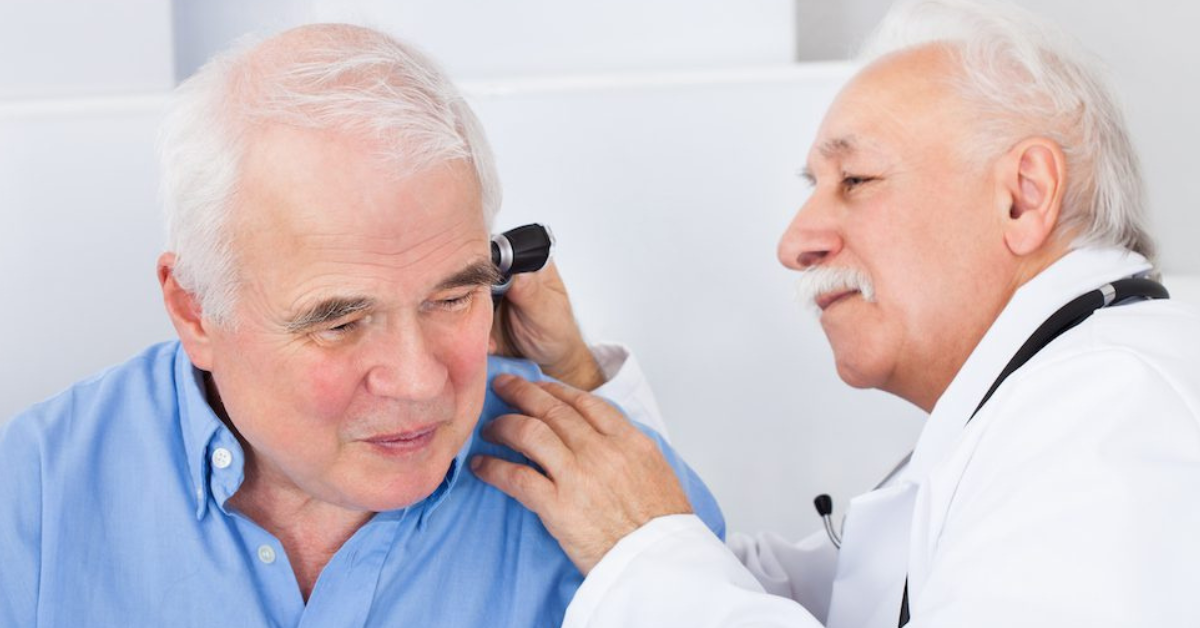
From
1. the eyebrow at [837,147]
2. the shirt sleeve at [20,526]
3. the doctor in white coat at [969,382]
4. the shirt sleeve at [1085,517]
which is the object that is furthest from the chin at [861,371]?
the shirt sleeve at [20,526]

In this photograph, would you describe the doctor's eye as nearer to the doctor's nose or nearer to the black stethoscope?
the doctor's nose

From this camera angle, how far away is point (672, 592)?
4.57 feet

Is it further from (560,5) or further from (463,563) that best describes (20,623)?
(560,5)

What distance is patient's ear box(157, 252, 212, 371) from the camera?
4.41 ft

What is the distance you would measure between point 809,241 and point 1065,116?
35 centimetres

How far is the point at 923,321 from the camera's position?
1.60 metres

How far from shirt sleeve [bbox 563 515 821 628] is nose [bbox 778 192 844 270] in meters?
0.44

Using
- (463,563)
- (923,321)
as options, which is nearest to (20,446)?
(463,563)

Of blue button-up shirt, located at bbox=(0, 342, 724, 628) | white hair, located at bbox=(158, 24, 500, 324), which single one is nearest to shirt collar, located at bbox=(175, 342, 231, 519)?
blue button-up shirt, located at bbox=(0, 342, 724, 628)

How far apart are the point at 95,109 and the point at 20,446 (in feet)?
3.01

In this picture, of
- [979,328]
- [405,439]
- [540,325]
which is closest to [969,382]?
[979,328]

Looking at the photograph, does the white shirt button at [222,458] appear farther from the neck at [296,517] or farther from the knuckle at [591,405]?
the knuckle at [591,405]

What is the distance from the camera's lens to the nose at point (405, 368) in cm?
124

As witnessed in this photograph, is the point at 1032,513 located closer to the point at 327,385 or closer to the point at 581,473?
the point at 581,473
